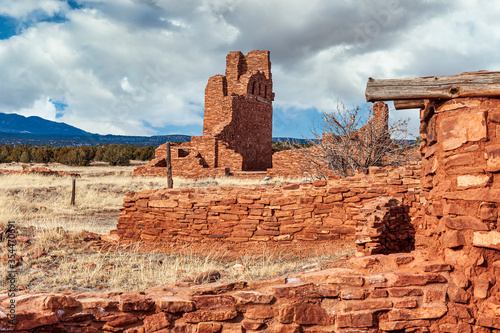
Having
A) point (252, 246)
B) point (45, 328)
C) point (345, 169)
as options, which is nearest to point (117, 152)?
point (345, 169)

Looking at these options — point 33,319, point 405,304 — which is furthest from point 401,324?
point 33,319

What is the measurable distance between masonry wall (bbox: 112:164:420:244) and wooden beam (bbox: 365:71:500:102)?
4.07 metres

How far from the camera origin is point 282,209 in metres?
7.84

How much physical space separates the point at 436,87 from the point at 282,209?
4.81 metres

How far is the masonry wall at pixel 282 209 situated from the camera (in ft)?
25.2

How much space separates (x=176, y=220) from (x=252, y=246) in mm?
1813

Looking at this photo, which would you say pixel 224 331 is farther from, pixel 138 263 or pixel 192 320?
pixel 138 263

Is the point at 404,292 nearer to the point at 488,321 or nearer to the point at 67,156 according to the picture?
the point at 488,321

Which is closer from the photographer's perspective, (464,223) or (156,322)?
(156,322)

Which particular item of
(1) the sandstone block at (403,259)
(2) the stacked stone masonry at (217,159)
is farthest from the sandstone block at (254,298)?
(2) the stacked stone masonry at (217,159)

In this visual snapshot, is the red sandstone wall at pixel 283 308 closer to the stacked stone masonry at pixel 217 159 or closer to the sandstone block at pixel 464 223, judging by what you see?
the sandstone block at pixel 464 223

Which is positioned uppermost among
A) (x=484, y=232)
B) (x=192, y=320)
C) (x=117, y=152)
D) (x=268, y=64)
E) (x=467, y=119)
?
(x=268, y=64)

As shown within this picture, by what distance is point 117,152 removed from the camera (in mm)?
46812

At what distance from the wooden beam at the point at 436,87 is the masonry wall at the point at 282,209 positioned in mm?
4068
